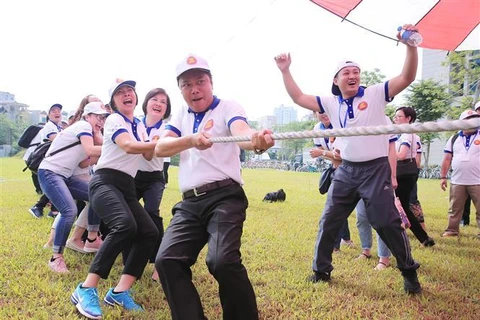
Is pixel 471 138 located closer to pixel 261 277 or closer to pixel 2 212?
pixel 261 277

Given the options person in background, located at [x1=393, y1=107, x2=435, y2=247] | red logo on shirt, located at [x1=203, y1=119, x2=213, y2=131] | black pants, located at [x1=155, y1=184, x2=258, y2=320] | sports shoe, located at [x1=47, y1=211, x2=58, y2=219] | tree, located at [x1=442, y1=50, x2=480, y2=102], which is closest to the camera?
black pants, located at [x1=155, y1=184, x2=258, y2=320]

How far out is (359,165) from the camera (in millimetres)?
3803

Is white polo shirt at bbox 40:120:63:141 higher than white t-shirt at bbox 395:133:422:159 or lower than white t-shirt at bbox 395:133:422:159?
higher

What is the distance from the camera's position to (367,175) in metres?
3.72

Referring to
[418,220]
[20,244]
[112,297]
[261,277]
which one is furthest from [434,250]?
[20,244]

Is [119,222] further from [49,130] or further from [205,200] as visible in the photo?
A: [49,130]

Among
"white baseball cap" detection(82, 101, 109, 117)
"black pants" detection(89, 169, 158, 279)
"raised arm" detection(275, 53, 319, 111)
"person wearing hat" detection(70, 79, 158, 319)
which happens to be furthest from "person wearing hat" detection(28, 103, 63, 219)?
"raised arm" detection(275, 53, 319, 111)

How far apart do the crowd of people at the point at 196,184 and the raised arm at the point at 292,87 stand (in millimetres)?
11

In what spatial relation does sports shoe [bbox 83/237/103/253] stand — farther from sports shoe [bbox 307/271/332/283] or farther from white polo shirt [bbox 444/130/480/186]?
white polo shirt [bbox 444/130/480/186]

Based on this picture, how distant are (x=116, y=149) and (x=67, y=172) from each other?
1548mm

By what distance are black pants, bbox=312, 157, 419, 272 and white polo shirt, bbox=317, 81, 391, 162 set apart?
0.10 m

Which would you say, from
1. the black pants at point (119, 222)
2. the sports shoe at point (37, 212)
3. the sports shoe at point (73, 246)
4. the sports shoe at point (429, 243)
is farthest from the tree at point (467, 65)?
the black pants at point (119, 222)

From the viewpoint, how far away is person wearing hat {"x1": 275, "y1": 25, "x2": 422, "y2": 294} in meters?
3.63

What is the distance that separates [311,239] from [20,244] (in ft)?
13.8
